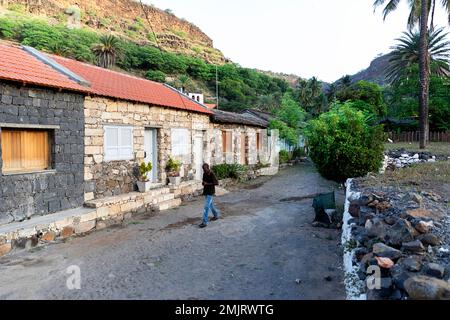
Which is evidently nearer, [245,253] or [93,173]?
[245,253]

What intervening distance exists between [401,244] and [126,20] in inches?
2995

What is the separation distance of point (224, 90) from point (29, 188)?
42630 millimetres

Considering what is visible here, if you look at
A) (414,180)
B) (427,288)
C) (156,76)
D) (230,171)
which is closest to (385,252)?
(427,288)

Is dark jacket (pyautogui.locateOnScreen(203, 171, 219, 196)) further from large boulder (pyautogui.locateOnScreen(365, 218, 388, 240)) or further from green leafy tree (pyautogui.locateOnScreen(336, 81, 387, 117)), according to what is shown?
green leafy tree (pyautogui.locateOnScreen(336, 81, 387, 117))

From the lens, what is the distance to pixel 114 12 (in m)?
69.5

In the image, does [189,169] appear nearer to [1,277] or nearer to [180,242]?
[180,242]

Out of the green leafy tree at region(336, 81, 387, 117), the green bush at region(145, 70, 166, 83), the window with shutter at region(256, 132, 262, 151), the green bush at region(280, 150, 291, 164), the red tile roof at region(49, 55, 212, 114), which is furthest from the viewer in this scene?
the green bush at region(145, 70, 166, 83)

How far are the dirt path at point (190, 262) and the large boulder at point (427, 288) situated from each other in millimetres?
1468

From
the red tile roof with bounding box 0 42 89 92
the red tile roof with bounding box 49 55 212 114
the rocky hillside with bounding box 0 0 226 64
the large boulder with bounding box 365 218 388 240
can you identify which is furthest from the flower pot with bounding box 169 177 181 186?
the rocky hillside with bounding box 0 0 226 64

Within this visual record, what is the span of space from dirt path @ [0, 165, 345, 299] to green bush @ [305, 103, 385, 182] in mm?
1990

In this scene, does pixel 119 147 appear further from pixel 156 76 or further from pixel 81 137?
pixel 156 76

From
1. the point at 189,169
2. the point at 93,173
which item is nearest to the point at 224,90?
the point at 189,169

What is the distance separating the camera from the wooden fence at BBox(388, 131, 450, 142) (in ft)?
82.1

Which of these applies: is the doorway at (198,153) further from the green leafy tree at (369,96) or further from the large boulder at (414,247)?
the green leafy tree at (369,96)
